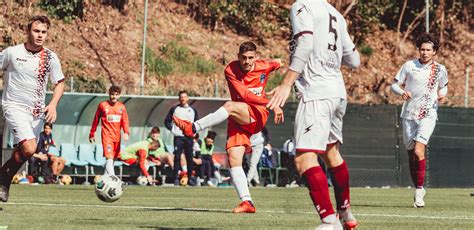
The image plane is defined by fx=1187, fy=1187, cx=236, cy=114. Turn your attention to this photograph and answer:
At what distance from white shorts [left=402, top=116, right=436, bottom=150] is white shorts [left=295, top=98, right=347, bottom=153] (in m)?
7.29

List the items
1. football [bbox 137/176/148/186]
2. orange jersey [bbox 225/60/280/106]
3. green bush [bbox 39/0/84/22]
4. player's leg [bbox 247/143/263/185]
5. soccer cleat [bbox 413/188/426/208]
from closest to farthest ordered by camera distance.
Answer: orange jersey [bbox 225/60/280/106]
soccer cleat [bbox 413/188/426/208]
player's leg [bbox 247/143/263/185]
football [bbox 137/176/148/186]
green bush [bbox 39/0/84/22]

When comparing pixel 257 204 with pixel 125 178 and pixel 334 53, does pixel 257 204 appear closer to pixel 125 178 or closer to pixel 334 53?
pixel 334 53

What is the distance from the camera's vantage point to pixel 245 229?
1012cm

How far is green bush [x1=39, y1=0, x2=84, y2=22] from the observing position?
127 ft

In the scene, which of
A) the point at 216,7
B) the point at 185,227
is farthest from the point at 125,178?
the point at 185,227

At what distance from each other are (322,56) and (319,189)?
106cm

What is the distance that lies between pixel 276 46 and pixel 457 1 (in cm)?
833

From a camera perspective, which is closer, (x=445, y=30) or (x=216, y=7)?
(x=216, y=7)

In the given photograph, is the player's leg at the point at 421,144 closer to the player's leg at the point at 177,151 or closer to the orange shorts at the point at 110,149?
the orange shorts at the point at 110,149

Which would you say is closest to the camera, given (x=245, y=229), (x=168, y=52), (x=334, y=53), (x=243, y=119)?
(x=334, y=53)

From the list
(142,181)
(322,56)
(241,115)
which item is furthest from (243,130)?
(142,181)

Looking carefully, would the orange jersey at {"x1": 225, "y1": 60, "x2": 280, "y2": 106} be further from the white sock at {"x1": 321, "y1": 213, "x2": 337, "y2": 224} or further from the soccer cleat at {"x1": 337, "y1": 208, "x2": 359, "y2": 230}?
the white sock at {"x1": 321, "y1": 213, "x2": 337, "y2": 224}

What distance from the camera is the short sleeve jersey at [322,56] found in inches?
363

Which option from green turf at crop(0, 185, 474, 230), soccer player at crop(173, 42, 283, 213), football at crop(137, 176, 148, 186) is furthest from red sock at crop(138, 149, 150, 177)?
soccer player at crop(173, 42, 283, 213)
